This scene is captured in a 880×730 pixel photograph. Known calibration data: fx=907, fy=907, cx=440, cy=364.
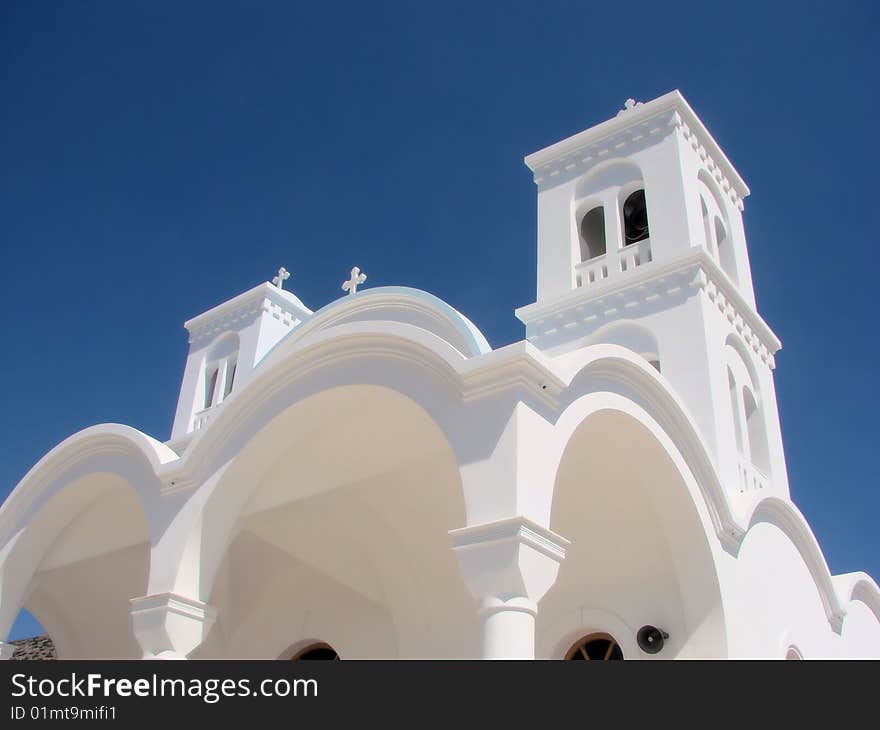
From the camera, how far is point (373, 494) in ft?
32.0

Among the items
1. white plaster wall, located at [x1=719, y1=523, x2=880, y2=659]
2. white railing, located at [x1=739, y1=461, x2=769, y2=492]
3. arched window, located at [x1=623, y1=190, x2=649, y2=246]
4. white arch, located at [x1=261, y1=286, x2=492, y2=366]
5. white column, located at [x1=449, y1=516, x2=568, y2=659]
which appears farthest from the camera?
arched window, located at [x1=623, y1=190, x2=649, y2=246]

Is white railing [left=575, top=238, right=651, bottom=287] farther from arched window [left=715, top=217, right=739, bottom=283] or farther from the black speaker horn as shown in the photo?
the black speaker horn

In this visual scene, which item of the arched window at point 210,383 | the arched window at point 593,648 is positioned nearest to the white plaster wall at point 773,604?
the arched window at point 593,648

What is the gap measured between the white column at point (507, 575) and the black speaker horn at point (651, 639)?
3294 millimetres

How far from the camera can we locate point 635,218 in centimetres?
1352

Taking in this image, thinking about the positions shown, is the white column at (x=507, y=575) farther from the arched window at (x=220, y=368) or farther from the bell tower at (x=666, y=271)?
the arched window at (x=220, y=368)

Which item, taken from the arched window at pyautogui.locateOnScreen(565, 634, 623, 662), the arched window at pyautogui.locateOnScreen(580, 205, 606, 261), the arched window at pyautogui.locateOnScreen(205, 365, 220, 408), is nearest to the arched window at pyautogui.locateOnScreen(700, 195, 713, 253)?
the arched window at pyautogui.locateOnScreen(580, 205, 606, 261)

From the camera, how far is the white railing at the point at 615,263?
12633 mm

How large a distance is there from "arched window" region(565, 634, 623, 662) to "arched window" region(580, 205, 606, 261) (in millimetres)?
6579

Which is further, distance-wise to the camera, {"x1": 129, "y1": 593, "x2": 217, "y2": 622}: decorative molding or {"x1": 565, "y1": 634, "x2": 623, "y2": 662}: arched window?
{"x1": 565, "y1": 634, "x2": 623, "y2": 662}: arched window

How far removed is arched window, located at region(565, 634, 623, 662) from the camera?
364 inches

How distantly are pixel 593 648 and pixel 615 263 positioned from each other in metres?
5.59

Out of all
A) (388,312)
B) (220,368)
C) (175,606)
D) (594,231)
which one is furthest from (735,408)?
(220,368)
